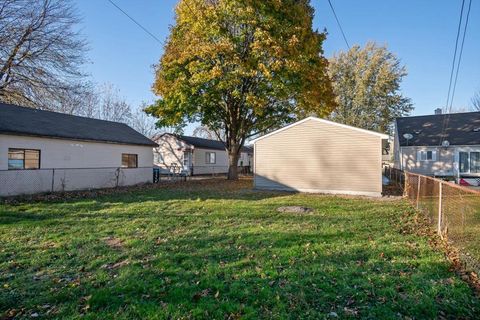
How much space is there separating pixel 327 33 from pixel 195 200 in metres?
14.7

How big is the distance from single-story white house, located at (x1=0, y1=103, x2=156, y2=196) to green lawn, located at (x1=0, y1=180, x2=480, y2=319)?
605 centimetres

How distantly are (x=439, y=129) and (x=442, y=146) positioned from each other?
2547 millimetres

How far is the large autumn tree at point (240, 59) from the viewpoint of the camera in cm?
1606

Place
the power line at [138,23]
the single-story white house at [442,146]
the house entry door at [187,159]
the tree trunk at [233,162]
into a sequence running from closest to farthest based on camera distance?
the power line at [138,23] < the tree trunk at [233,162] < the single-story white house at [442,146] < the house entry door at [187,159]

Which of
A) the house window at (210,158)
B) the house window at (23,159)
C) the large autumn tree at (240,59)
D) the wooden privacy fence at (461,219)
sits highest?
the large autumn tree at (240,59)

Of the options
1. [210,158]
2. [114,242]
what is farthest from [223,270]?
[210,158]

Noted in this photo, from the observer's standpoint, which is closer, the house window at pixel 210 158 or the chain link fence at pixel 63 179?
the chain link fence at pixel 63 179

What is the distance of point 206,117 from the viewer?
20719 mm

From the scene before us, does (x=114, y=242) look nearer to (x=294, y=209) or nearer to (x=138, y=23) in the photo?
(x=294, y=209)

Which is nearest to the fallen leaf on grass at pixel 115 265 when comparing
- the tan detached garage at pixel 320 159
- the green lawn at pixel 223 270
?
the green lawn at pixel 223 270

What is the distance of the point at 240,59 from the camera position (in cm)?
1648

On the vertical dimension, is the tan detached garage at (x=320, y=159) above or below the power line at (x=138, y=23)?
below

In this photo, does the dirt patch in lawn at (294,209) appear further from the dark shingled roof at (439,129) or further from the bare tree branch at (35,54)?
the dark shingled roof at (439,129)

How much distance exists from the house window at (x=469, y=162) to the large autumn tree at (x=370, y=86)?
12.0 m
